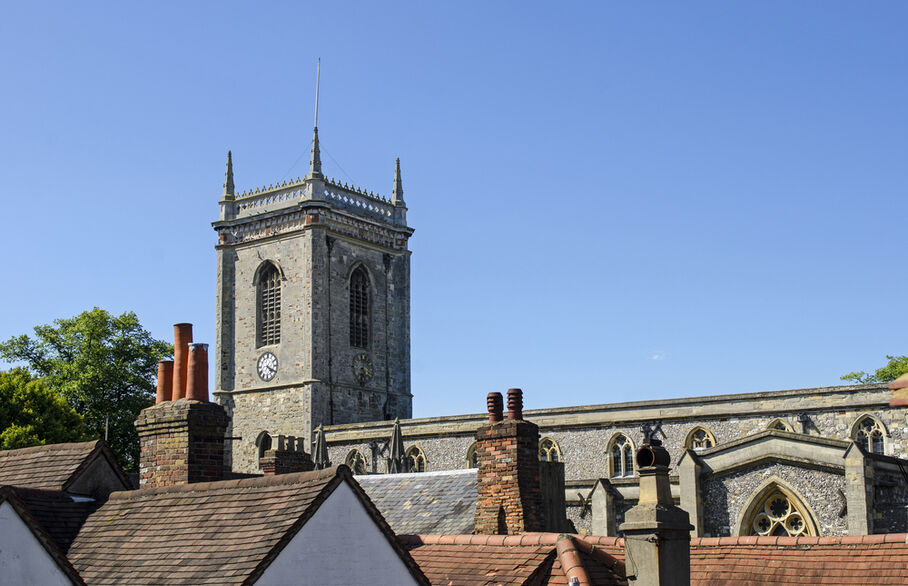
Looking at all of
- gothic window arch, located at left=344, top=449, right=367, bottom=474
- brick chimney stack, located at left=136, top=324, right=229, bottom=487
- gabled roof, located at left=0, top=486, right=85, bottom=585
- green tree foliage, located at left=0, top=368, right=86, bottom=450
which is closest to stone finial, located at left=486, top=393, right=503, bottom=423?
brick chimney stack, located at left=136, top=324, right=229, bottom=487

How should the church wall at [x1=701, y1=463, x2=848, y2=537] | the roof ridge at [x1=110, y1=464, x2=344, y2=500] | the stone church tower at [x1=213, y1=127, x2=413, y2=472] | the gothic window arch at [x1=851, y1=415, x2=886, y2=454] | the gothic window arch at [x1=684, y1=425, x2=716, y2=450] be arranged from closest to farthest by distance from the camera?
the roof ridge at [x1=110, y1=464, x2=344, y2=500]
the church wall at [x1=701, y1=463, x2=848, y2=537]
the gothic window arch at [x1=851, y1=415, x2=886, y2=454]
the gothic window arch at [x1=684, y1=425, x2=716, y2=450]
the stone church tower at [x1=213, y1=127, x2=413, y2=472]

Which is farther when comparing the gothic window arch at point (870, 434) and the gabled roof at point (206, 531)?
the gothic window arch at point (870, 434)

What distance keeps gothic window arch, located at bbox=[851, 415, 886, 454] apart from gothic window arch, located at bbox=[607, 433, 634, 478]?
7432 mm

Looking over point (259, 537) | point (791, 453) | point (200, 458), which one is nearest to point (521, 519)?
point (200, 458)

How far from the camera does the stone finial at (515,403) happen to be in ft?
50.3

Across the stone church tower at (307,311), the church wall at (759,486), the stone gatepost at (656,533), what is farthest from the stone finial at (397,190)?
the stone gatepost at (656,533)

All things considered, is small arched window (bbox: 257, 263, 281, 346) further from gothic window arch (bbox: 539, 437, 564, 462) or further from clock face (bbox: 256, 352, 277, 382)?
gothic window arch (bbox: 539, 437, 564, 462)

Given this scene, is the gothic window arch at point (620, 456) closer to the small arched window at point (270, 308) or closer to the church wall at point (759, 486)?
the church wall at point (759, 486)

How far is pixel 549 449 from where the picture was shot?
40438mm

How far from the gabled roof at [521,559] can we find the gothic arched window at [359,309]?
130ft

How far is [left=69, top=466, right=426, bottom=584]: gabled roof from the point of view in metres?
10.3

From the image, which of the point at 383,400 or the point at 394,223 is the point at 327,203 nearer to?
the point at 394,223

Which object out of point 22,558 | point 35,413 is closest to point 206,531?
point 22,558

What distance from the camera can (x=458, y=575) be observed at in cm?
1321
